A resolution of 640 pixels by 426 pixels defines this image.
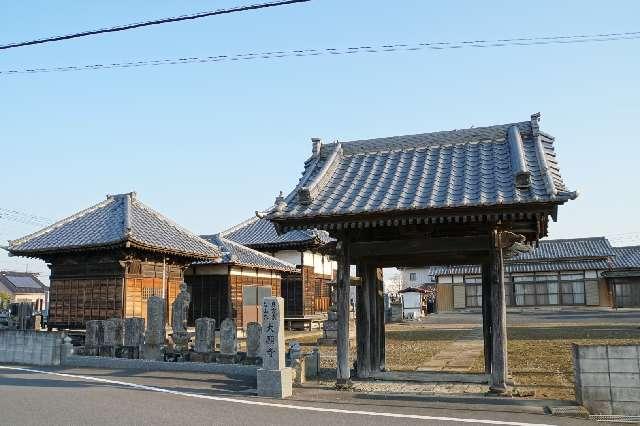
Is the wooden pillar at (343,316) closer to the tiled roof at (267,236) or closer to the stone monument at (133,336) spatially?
the stone monument at (133,336)

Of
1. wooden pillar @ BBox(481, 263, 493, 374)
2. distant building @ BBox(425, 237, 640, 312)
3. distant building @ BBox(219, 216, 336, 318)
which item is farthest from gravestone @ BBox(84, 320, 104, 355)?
distant building @ BBox(425, 237, 640, 312)

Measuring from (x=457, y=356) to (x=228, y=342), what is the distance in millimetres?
7785

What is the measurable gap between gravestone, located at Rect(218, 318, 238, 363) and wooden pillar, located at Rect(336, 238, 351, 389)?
339cm

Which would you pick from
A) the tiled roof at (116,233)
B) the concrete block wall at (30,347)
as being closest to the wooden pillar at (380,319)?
the concrete block wall at (30,347)

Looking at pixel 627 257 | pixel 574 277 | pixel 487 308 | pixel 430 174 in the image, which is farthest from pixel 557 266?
pixel 430 174

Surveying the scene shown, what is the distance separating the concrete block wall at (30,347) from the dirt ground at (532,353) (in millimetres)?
8197

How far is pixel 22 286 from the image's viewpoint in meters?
73.3

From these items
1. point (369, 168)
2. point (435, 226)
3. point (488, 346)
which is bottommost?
point (488, 346)

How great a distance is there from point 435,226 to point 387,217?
59.6 inches

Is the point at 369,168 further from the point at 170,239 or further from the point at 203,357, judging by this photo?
the point at 170,239

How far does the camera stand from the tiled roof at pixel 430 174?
10281 millimetres

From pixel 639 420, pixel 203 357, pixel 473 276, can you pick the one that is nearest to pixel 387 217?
pixel 639 420

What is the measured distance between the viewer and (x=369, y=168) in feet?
43.3

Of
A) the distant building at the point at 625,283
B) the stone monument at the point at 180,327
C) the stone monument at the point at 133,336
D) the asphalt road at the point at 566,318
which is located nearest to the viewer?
the stone monument at the point at 180,327
